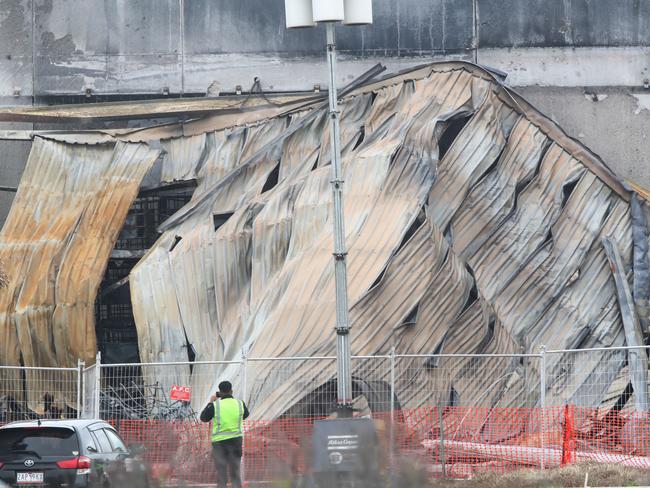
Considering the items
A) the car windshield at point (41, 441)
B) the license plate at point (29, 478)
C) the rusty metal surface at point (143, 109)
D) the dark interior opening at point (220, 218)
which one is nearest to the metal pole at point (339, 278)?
the car windshield at point (41, 441)

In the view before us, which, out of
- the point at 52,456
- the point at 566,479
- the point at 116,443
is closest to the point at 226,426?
the point at 116,443

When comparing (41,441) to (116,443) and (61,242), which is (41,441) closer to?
(116,443)

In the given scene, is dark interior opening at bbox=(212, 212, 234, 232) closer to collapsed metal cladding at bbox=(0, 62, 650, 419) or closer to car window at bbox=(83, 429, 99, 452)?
collapsed metal cladding at bbox=(0, 62, 650, 419)

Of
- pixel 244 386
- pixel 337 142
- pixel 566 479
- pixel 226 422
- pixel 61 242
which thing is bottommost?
pixel 566 479

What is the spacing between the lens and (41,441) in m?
15.4

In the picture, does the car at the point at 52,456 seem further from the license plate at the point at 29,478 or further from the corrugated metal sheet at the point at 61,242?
the corrugated metal sheet at the point at 61,242

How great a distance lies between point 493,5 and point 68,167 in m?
12.3

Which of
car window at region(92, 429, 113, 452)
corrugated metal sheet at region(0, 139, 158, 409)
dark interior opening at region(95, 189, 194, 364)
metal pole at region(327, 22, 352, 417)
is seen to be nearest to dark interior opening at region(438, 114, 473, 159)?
corrugated metal sheet at region(0, 139, 158, 409)

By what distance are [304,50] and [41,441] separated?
70.7 ft

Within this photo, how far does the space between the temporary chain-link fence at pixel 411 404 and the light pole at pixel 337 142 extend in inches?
34.0

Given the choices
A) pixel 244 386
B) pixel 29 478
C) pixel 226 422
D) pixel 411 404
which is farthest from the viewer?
pixel 411 404

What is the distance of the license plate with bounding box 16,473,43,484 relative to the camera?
15.0 m

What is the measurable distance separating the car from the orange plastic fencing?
6.42 feet

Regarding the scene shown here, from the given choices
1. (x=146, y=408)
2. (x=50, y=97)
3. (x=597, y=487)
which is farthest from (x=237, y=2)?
(x=597, y=487)
